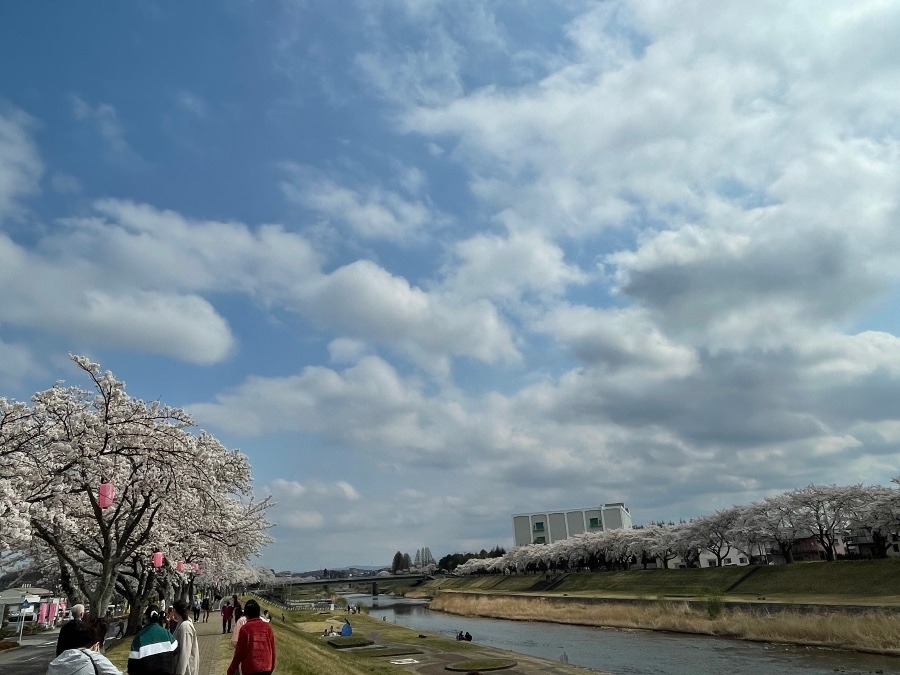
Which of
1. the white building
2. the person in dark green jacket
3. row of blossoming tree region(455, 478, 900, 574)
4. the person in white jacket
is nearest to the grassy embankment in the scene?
row of blossoming tree region(455, 478, 900, 574)

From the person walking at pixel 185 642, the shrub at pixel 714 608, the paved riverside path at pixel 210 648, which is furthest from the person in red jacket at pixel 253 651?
the shrub at pixel 714 608

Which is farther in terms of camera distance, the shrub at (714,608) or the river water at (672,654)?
the shrub at (714,608)

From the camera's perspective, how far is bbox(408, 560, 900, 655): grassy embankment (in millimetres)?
35625

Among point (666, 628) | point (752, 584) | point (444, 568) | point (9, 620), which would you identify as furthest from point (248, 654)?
point (444, 568)

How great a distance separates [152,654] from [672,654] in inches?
1416

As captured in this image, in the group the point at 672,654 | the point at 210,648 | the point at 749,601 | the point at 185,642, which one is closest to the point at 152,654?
the point at 185,642

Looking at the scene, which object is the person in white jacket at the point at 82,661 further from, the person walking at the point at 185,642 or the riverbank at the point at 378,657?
the riverbank at the point at 378,657

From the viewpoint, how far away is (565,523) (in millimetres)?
155500

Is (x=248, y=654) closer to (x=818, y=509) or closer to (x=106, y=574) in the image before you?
(x=106, y=574)

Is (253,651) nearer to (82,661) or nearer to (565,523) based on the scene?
(82,661)

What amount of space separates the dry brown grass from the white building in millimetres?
86118

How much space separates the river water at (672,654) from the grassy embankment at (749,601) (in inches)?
64.3

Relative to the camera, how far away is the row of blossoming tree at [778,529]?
62.9 meters

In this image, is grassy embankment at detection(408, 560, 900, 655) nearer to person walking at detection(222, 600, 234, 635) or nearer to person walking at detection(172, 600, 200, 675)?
person walking at detection(222, 600, 234, 635)
